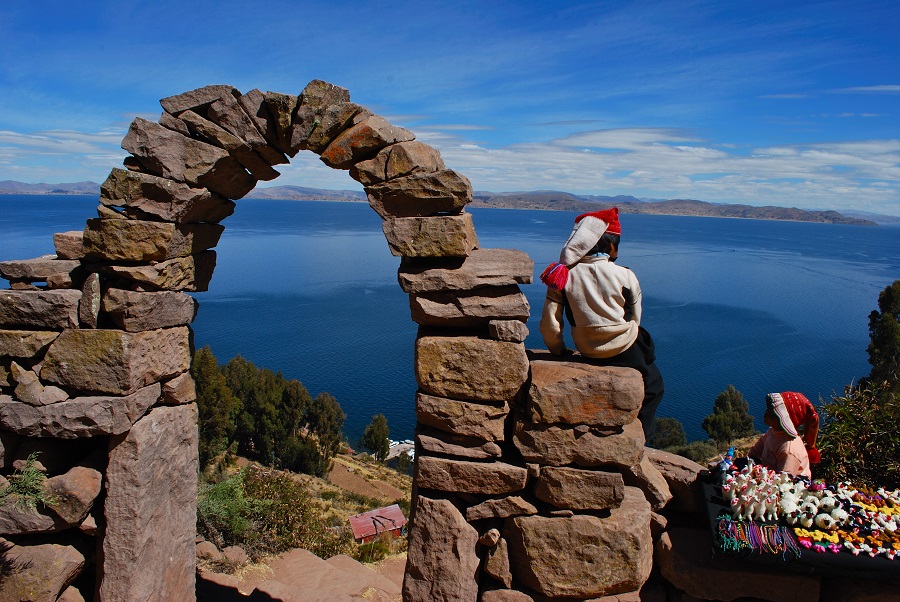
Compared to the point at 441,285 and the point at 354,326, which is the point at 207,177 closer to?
the point at 441,285

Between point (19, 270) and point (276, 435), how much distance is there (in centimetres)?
2470

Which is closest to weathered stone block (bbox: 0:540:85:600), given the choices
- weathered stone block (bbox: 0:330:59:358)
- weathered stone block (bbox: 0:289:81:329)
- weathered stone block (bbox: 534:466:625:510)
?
weathered stone block (bbox: 0:330:59:358)

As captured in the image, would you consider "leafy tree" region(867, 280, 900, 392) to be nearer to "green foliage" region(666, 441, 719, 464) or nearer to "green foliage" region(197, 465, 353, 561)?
"green foliage" region(666, 441, 719, 464)

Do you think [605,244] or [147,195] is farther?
[147,195]

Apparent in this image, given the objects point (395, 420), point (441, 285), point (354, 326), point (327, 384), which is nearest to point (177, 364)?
point (441, 285)

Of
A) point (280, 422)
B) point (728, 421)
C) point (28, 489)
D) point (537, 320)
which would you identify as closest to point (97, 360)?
point (28, 489)

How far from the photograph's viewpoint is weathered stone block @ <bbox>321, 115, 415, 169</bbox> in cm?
461

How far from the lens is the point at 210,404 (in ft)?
70.0

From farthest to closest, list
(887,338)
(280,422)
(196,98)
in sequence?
(280,422) → (887,338) → (196,98)

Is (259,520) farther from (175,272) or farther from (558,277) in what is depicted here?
(558,277)

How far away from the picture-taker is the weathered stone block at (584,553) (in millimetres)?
4258

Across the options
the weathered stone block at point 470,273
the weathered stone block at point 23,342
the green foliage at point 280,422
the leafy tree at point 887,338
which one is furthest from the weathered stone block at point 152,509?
the green foliage at point 280,422

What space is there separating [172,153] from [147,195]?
38cm

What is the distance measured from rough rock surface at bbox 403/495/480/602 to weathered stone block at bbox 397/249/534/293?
1509 mm
